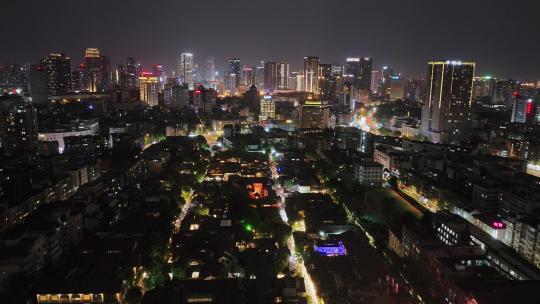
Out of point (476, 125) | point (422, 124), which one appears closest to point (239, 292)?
point (422, 124)

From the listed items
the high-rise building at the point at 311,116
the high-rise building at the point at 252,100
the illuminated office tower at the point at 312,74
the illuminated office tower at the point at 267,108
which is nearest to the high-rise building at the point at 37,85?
the high-rise building at the point at 252,100

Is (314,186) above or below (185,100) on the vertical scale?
below

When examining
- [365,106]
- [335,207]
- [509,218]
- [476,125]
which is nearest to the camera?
[509,218]

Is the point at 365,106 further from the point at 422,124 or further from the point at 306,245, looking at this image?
the point at 306,245

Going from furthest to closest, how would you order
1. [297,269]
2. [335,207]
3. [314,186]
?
[314,186] < [335,207] < [297,269]

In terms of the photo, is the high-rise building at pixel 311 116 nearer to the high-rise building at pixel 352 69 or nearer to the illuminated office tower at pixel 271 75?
the high-rise building at pixel 352 69

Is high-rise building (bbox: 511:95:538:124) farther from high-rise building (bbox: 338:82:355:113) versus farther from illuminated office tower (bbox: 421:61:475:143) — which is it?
high-rise building (bbox: 338:82:355:113)
